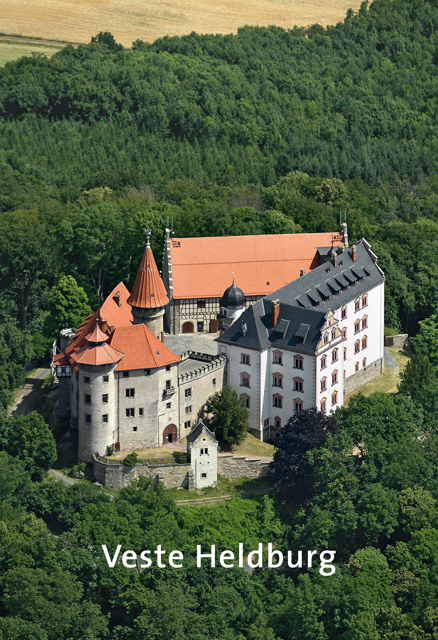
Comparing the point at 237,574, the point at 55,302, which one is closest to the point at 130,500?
the point at 237,574

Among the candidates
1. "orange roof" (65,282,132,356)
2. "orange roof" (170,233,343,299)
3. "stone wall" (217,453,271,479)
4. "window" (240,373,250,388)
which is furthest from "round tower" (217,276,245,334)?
"stone wall" (217,453,271,479)

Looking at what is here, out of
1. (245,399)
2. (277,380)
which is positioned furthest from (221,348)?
(277,380)

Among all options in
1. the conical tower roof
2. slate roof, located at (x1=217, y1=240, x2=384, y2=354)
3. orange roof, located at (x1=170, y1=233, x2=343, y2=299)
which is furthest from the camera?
orange roof, located at (x1=170, y1=233, x2=343, y2=299)

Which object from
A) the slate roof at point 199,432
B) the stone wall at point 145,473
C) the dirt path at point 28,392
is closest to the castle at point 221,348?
the stone wall at point 145,473

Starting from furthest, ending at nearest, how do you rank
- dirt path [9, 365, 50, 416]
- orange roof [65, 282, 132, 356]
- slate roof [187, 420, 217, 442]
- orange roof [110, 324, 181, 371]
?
dirt path [9, 365, 50, 416]
orange roof [65, 282, 132, 356]
orange roof [110, 324, 181, 371]
slate roof [187, 420, 217, 442]

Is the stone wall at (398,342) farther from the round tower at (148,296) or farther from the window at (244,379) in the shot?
the round tower at (148,296)

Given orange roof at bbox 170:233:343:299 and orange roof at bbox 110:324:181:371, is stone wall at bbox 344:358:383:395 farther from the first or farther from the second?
orange roof at bbox 110:324:181:371

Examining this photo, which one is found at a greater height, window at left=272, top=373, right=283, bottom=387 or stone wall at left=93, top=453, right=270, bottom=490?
window at left=272, top=373, right=283, bottom=387

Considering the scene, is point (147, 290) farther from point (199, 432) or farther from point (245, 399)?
point (199, 432)
